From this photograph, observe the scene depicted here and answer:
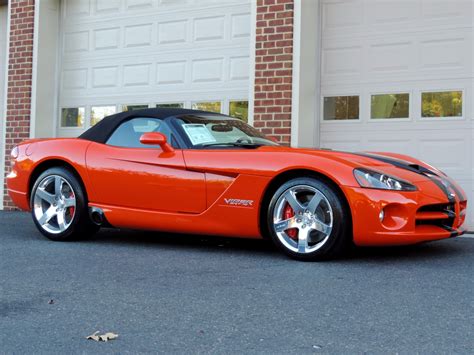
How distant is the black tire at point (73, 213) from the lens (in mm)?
5848

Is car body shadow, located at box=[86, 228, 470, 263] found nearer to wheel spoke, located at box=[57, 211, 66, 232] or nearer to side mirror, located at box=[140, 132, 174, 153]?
wheel spoke, located at box=[57, 211, 66, 232]

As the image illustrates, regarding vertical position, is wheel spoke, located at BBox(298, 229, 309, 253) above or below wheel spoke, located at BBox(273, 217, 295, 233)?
below

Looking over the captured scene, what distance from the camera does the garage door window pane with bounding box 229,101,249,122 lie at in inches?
348

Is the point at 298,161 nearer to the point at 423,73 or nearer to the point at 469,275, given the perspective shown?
the point at 469,275

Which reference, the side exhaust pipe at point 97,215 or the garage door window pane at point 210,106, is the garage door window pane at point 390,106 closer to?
the garage door window pane at point 210,106

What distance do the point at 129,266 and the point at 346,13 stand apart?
5.01 m

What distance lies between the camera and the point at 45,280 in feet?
13.5

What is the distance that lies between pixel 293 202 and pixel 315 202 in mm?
177

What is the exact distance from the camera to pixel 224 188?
16.8ft

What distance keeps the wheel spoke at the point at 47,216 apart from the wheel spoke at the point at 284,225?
236 cm

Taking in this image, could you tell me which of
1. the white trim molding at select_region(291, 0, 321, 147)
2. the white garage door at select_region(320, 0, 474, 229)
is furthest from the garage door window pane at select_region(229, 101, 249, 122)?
the white garage door at select_region(320, 0, 474, 229)

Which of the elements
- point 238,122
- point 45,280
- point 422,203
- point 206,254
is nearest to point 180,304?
point 45,280

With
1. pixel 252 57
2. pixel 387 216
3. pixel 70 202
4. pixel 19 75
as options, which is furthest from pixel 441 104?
pixel 19 75

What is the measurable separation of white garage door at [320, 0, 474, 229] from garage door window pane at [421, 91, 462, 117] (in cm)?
1
